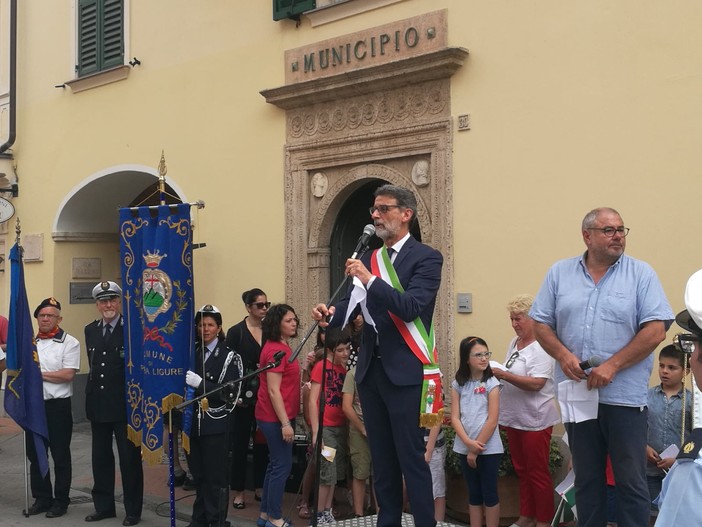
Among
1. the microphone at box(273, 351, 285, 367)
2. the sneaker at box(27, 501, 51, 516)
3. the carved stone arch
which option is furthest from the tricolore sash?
the sneaker at box(27, 501, 51, 516)

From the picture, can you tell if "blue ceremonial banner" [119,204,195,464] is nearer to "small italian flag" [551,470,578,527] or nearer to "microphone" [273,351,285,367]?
"microphone" [273,351,285,367]

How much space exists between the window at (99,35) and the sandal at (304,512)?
20.8ft

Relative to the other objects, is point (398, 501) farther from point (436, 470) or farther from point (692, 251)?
point (692, 251)

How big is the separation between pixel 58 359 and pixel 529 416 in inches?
148

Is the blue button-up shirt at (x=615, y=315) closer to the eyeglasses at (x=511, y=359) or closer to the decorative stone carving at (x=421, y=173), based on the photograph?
the eyeglasses at (x=511, y=359)

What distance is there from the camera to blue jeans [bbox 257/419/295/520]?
7047 millimetres

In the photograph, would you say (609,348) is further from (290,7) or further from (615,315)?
(290,7)

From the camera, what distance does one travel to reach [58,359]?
7.78 m

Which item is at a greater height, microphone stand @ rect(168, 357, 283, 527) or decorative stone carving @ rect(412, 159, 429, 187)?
decorative stone carving @ rect(412, 159, 429, 187)

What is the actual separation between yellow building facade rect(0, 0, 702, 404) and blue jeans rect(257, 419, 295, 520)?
6.16ft

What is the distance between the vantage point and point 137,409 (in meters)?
7.07

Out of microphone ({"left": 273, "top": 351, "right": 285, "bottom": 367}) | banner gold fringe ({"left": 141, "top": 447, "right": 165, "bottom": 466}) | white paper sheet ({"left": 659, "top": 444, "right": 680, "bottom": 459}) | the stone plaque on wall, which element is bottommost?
banner gold fringe ({"left": 141, "top": 447, "right": 165, "bottom": 466})

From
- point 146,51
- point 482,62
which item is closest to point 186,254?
point 482,62

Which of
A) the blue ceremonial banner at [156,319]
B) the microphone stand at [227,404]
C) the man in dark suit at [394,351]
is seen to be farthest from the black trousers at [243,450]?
the man in dark suit at [394,351]
